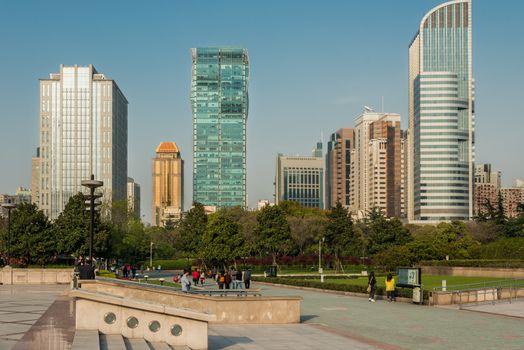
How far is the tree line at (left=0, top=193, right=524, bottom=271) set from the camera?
196ft

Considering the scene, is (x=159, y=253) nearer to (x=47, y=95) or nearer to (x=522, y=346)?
(x=47, y=95)

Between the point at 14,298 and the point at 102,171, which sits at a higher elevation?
the point at 102,171

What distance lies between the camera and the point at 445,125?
198 meters

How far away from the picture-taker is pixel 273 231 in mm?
84188

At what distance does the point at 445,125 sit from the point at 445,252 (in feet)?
422

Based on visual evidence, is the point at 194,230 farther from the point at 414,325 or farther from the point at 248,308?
the point at 414,325

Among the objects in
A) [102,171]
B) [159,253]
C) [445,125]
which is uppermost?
[445,125]

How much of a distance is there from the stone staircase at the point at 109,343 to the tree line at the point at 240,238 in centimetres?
4365

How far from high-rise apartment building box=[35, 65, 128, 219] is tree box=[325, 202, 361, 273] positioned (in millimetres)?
96002

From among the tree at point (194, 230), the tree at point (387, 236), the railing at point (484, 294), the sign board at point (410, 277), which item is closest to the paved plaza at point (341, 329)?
the railing at point (484, 294)

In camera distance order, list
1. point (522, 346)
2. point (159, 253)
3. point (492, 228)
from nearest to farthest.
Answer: point (522, 346), point (492, 228), point (159, 253)

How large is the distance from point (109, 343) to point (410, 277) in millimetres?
22547

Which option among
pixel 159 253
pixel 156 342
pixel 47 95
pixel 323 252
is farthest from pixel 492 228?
pixel 47 95

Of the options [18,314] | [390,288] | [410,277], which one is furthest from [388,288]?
[18,314]
